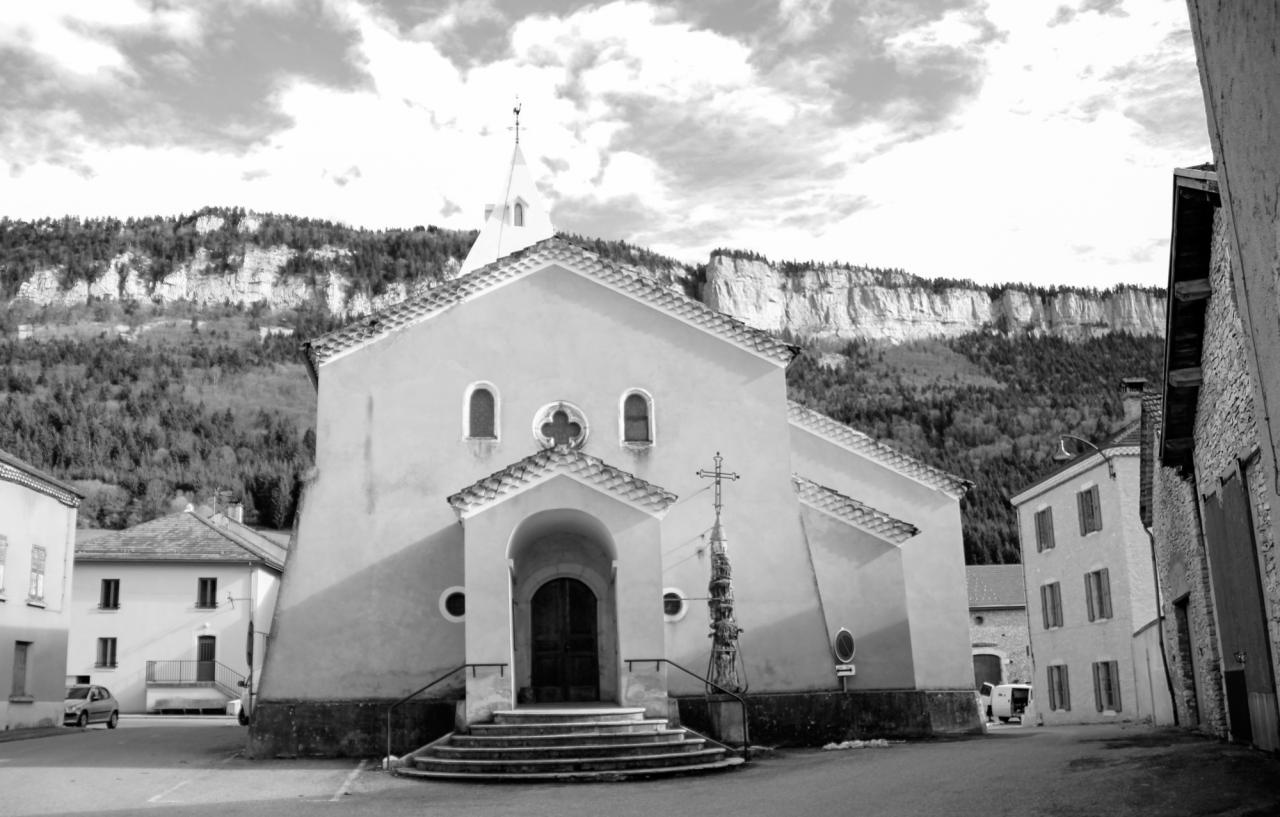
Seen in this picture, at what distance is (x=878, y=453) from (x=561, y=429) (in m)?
8.71

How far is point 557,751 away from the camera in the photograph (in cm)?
1745

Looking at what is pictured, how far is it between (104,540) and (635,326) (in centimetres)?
3270

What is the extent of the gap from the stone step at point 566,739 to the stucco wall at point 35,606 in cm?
1695

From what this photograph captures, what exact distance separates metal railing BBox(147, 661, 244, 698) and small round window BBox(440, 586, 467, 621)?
88.9 feet

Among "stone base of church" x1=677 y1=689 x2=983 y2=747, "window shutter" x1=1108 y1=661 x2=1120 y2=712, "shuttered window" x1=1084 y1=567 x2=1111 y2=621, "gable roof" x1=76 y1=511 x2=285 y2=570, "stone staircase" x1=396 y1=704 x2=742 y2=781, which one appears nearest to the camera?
"stone staircase" x1=396 y1=704 x2=742 y2=781

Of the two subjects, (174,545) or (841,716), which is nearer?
(841,716)

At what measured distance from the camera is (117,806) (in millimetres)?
14570

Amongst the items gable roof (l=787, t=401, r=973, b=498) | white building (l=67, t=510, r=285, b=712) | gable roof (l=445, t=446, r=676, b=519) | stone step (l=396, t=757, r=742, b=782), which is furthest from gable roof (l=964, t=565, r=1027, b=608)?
stone step (l=396, t=757, r=742, b=782)

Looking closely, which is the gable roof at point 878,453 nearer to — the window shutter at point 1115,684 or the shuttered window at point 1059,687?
the window shutter at point 1115,684

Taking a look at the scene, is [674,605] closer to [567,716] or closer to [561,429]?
[561,429]

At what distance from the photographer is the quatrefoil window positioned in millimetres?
23438

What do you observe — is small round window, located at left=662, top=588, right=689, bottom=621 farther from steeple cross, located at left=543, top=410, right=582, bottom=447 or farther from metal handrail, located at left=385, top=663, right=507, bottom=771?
metal handrail, located at left=385, top=663, right=507, bottom=771

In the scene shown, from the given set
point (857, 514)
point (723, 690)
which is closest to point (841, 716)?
point (723, 690)

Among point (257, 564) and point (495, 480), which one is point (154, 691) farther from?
point (495, 480)
